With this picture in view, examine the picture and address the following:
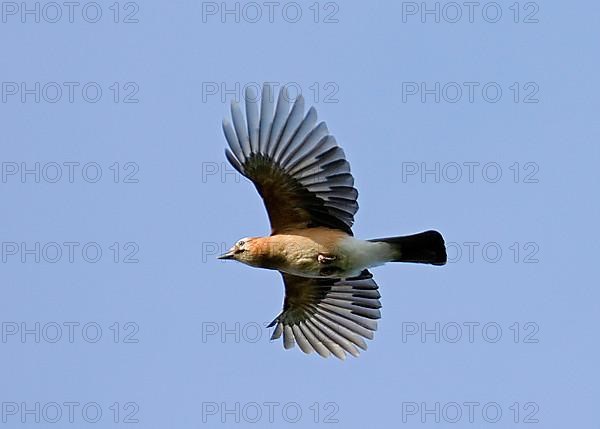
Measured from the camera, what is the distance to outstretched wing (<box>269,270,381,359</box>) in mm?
15367

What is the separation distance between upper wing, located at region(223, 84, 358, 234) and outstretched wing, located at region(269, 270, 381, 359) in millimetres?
1143

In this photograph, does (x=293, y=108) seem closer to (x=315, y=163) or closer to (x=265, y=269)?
(x=315, y=163)

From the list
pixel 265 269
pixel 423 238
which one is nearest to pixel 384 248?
pixel 423 238

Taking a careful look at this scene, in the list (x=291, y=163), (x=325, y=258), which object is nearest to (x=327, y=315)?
(x=325, y=258)

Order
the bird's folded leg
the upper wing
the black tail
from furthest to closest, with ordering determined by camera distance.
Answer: the black tail
the bird's folded leg
the upper wing

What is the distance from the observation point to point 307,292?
50.8 ft

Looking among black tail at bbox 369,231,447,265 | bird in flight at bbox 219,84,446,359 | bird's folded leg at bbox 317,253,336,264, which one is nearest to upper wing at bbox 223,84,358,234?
bird in flight at bbox 219,84,446,359

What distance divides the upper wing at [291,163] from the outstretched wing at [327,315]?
1.14 m

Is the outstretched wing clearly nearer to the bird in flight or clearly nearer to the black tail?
the bird in flight

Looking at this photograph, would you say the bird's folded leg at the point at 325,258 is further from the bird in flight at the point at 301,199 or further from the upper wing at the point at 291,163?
the upper wing at the point at 291,163

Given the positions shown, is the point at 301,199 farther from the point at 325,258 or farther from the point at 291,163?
the point at 325,258

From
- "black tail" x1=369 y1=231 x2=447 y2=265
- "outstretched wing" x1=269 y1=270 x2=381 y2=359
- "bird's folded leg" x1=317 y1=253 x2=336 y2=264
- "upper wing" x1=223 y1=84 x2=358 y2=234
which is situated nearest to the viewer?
"upper wing" x1=223 y1=84 x2=358 y2=234

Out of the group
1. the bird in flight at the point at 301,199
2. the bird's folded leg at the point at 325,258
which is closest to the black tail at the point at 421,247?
the bird in flight at the point at 301,199

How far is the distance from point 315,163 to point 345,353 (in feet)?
8.85
